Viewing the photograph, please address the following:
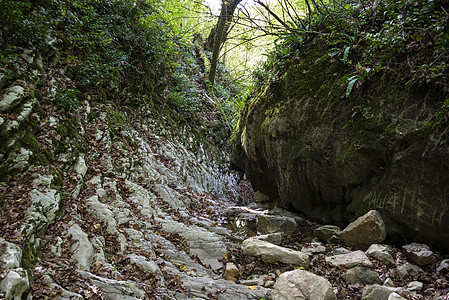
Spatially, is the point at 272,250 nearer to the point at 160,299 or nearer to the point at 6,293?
the point at 160,299

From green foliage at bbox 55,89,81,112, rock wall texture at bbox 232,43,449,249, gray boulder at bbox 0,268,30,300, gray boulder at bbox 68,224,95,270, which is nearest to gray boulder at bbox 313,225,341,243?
rock wall texture at bbox 232,43,449,249

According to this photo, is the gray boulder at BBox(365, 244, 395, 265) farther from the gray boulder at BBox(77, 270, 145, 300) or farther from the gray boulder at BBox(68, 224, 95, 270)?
the gray boulder at BBox(68, 224, 95, 270)

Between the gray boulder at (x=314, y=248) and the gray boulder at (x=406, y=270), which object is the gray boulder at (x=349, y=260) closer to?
the gray boulder at (x=406, y=270)

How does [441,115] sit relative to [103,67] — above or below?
below

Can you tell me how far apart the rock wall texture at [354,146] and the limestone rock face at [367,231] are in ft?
0.76

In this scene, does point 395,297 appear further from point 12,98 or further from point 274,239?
point 12,98

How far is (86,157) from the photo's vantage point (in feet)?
19.3

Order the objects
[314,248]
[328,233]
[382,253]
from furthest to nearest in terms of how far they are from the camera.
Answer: [328,233] < [314,248] < [382,253]

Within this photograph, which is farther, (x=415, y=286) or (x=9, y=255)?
(x=415, y=286)

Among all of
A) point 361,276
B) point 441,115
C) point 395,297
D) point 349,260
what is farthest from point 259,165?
point 395,297

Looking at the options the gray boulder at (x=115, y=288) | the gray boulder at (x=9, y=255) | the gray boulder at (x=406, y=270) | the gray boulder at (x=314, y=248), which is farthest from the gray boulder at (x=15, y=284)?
the gray boulder at (x=406, y=270)

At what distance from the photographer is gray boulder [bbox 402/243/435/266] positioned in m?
3.85

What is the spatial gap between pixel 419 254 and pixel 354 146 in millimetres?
2241

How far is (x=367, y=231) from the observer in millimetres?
4734
